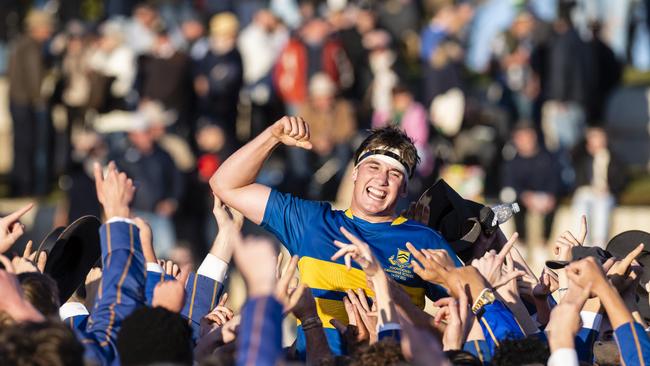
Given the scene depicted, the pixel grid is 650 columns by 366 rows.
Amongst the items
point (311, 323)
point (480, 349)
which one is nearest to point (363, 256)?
point (311, 323)

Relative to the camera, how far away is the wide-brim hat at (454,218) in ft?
24.3

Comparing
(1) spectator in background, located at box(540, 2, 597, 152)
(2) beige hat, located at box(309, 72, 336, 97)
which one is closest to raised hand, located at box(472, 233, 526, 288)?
(2) beige hat, located at box(309, 72, 336, 97)

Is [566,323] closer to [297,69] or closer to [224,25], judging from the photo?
[297,69]

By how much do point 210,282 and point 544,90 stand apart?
1087 centimetres

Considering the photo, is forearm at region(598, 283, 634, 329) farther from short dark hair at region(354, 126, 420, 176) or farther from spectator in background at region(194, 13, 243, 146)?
spectator in background at region(194, 13, 243, 146)

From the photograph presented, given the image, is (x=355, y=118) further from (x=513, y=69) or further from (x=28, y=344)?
(x=28, y=344)

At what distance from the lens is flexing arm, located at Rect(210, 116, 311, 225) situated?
6.75 metres

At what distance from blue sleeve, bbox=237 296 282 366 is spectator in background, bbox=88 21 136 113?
12.5m

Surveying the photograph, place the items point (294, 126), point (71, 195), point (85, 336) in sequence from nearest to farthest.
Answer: point (85, 336)
point (294, 126)
point (71, 195)

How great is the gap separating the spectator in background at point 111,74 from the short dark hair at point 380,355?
1202 cm

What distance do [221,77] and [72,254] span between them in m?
9.67

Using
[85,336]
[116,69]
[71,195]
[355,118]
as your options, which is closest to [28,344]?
[85,336]

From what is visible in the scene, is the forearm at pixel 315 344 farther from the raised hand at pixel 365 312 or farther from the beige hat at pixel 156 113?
the beige hat at pixel 156 113

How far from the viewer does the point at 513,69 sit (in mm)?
17172
